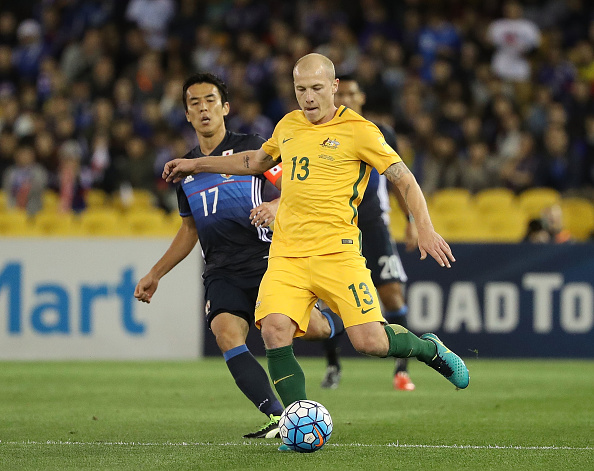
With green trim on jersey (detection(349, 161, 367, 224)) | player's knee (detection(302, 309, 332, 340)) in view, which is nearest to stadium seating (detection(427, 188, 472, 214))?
player's knee (detection(302, 309, 332, 340))

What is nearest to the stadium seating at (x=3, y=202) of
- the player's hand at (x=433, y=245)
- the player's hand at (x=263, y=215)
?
the player's hand at (x=263, y=215)

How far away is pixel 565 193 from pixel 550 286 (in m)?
3.00

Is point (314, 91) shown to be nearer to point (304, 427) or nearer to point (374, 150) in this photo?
point (374, 150)

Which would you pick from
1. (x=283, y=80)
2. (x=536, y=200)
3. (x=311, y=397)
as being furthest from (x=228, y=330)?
(x=283, y=80)

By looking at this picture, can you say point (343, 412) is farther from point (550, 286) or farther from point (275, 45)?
point (275, 45)

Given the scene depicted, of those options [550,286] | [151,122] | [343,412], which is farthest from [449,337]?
[151,122]

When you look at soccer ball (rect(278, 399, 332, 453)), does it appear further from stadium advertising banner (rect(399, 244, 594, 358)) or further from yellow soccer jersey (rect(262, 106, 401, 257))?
stadium advertising banner (rect(399, 244, 594, 358))

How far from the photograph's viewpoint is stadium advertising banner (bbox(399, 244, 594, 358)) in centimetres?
1215

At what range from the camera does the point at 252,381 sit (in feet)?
20.6

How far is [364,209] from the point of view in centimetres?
869

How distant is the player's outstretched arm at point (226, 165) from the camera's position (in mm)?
6168

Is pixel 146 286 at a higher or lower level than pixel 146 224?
lower

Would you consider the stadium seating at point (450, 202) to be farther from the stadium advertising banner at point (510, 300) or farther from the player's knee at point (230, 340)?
the player's knee at point (230, 340)

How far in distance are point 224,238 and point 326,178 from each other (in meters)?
1.09
